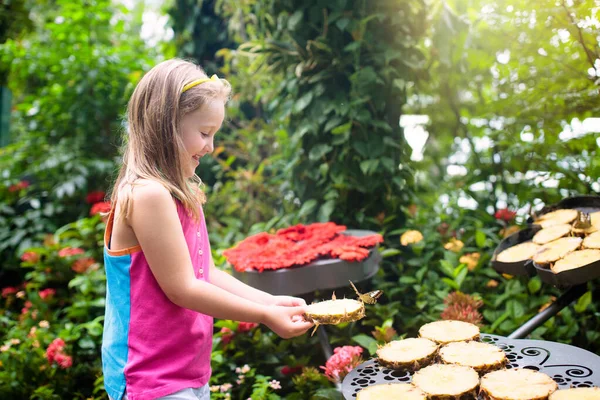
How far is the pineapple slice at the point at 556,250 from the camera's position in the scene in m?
1.81

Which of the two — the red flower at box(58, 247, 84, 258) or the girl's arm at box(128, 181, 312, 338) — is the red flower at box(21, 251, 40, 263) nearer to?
the red flower at box(58, 247, 84, 258)

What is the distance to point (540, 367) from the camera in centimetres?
144

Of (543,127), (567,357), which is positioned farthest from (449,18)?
(567,357)

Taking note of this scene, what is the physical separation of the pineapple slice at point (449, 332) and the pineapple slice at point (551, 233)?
2.00 ft

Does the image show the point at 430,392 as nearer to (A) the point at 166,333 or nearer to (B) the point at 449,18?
(A) the point at 166,333

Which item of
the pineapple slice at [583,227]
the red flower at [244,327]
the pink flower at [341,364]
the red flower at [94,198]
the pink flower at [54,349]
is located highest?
the pineapple slice at [583,227]

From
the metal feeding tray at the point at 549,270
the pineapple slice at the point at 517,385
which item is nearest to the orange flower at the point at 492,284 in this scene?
the metal feeding tray at the point at 549,270

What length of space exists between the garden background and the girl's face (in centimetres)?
116

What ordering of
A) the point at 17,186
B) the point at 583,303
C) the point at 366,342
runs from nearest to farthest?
the point at 366,342 → the point at 583,303 → the point at 17,186

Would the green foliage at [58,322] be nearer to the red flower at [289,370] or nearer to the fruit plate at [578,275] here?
the red flower at [289,370]

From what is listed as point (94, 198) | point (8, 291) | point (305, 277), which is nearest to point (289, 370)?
point (305, 277)

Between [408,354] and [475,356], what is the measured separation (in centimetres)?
18

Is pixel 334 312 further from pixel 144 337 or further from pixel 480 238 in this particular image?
pixel 480 238

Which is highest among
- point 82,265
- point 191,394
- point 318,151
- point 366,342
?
point 318,151
